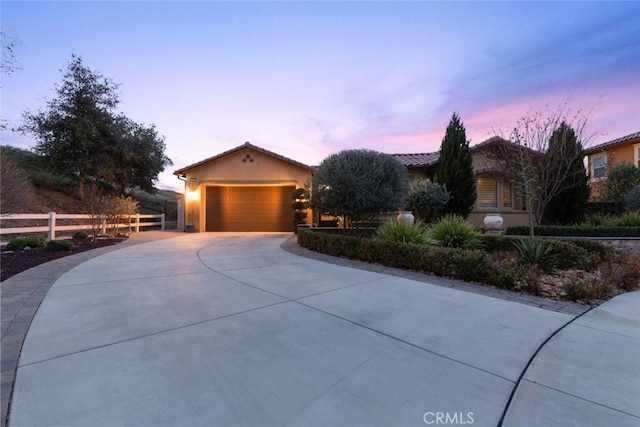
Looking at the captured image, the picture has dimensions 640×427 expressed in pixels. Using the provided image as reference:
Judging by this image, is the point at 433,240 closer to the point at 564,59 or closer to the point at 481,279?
the point at 481,279

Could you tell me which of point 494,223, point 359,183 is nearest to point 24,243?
point 359,183

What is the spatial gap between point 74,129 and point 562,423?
67.9 ft

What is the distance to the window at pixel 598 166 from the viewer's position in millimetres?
16922

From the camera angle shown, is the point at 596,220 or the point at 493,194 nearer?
the point at 596,220

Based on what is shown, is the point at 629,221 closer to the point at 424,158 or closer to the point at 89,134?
the point at 424,158

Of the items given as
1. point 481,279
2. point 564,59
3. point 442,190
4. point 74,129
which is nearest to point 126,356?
point 481,279

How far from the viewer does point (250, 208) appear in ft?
52.7

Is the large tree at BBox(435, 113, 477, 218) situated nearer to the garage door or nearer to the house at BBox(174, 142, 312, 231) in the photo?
the house at BBox(174, 142, 312, 231)

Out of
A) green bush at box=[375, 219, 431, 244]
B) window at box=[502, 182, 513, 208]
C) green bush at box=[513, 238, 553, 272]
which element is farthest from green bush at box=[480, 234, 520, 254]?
window at box=[502, 182, 513, 208]

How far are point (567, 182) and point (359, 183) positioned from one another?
31.1 ft

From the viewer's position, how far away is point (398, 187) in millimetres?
8547

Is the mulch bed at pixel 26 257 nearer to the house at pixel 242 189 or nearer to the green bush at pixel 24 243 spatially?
the green bush at pixel 24 243

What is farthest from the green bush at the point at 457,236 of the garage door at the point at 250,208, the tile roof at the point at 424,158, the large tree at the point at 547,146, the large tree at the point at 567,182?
the garage door at the point at 250,208

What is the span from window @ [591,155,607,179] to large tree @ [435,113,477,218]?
36.1 ft
